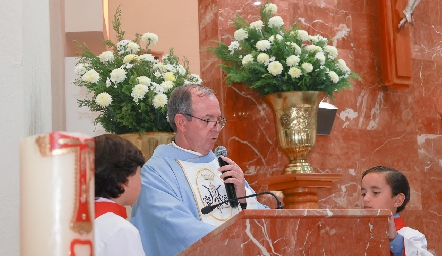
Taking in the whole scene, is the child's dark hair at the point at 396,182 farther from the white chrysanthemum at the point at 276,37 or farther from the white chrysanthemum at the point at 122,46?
the white chrysanthemum at the point at 122,46

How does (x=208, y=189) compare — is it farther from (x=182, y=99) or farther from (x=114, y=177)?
(x=114, y=177)

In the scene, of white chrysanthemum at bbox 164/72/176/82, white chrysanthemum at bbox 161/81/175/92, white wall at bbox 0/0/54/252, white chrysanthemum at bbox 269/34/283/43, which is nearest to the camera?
white wall at bbox 0/0/54/252

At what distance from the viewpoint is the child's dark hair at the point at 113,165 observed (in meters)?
2.51

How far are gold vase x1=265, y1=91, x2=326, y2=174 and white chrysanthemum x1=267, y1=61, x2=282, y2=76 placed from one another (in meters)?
0.25

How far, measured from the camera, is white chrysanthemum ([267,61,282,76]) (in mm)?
6023

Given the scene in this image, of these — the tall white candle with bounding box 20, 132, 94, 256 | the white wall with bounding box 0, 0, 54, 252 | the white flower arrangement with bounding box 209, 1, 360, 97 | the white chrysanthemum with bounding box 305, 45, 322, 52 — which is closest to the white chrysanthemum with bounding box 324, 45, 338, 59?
the white flower arrangement with bounding box 209, 1, 360, 97

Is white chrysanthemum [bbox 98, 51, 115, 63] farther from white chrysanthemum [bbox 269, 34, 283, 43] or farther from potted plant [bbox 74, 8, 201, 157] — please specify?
white chrysanthemum [bbox 269, 34, 283, 43]

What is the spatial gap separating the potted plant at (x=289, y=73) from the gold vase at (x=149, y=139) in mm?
1347

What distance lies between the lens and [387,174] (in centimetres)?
462

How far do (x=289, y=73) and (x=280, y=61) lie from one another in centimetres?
18

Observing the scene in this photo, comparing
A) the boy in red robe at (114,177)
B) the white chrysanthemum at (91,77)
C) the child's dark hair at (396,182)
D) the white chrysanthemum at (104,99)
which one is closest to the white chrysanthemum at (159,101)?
the white chrysanthemum at (104,99)

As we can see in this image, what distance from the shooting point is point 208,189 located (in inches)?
179

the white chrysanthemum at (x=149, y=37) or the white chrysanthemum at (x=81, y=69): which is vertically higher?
the white chrysanthemum at (x=149, y=37)

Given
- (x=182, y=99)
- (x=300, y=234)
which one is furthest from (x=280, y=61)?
(x=300, y=234)
